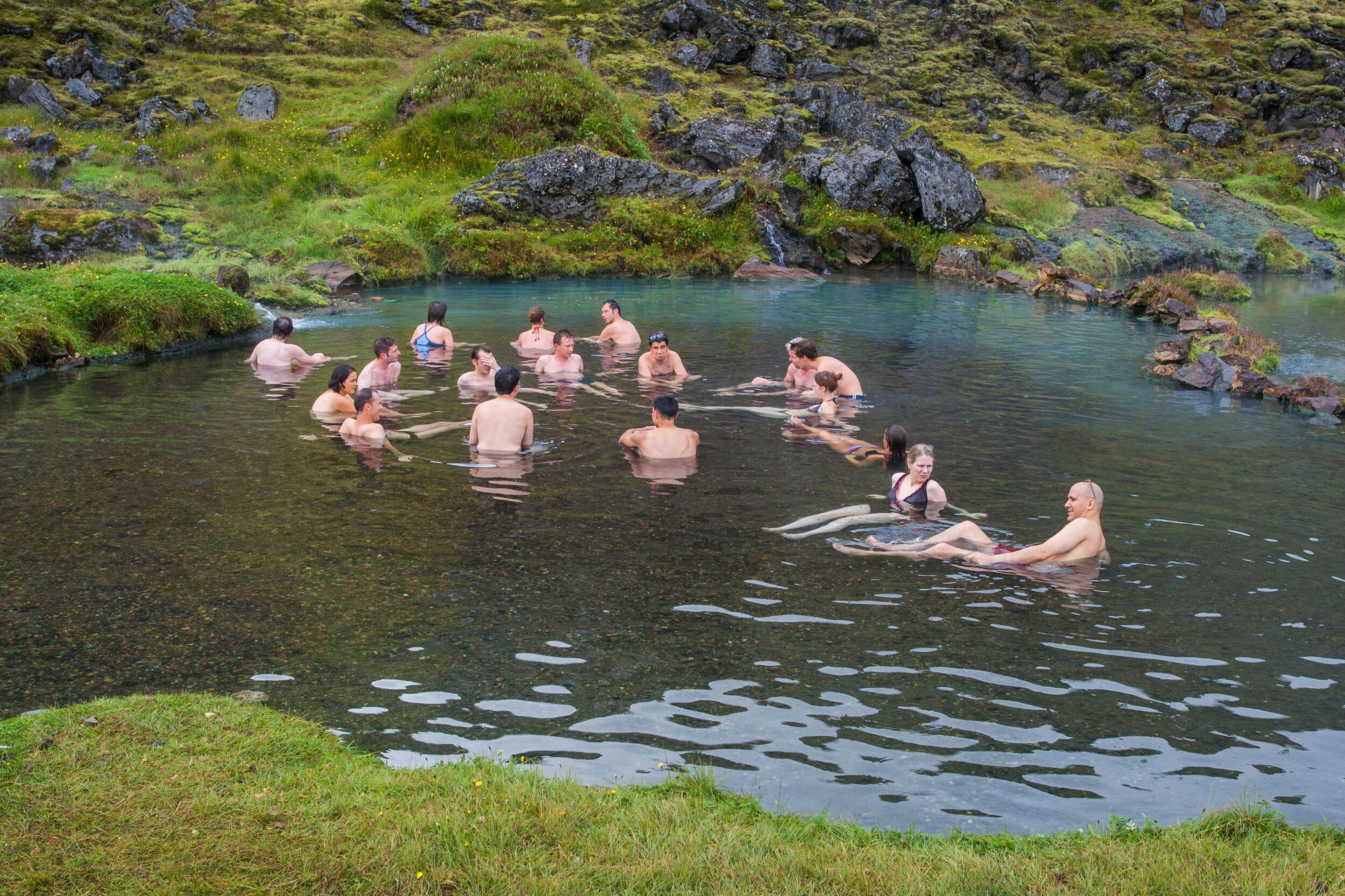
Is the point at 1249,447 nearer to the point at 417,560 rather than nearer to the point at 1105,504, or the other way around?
the point at 1105,504

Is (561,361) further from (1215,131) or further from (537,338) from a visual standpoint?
(1215,131)

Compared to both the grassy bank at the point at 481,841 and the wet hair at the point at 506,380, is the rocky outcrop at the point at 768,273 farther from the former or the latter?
the grassy bank at the point at 481,841

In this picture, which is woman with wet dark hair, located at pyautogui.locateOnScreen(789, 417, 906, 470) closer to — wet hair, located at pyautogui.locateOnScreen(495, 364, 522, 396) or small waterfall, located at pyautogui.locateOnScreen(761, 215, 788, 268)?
wet hair, located at pyautogui.locateOnScreen(495, 364, 522, 396)

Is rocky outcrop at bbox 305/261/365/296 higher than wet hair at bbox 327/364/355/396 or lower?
higher

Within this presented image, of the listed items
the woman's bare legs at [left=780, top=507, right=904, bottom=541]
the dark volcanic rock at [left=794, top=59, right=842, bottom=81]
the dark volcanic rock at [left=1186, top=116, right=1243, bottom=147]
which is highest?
the dark volcanic rock at [left=794, top=59, right=842, bottom=81]

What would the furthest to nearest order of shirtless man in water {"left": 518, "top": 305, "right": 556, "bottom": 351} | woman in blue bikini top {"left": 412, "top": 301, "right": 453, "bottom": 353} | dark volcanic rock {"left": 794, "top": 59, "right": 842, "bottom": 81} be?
dark volcanic rock {"left": 794, "top": 59, "right": 842, "bottom": 81}, shirtless man in water {"left": 518, "top": 305, "right": 556, "bottom": 351}, woman in blue bikini top {"left": 412, "top": 301, "right": 453, "bottom": 353}

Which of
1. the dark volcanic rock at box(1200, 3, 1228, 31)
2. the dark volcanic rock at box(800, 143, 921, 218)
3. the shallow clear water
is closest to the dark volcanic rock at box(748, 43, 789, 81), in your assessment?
the dark volcanic rock at box(800, 143, 921, 218)

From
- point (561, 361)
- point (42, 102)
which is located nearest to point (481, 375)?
point (561, 361)

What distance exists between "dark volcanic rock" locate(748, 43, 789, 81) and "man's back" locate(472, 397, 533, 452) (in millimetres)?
40477

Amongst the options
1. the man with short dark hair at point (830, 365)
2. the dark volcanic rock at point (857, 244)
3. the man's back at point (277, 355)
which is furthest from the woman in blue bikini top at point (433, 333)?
the dark volcanic rock at point (857, 244)

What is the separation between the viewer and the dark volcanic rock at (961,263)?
108 ft

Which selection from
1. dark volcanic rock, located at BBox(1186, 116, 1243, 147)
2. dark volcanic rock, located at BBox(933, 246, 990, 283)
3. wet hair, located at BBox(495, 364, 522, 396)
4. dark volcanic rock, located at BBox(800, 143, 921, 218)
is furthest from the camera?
dark volcanic rock, located at BBox(1186, 116, 1243, 147)

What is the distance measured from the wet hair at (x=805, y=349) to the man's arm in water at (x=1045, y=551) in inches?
261

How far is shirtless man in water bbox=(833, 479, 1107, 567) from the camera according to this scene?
26.9 ft
